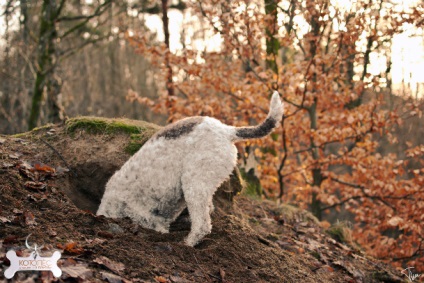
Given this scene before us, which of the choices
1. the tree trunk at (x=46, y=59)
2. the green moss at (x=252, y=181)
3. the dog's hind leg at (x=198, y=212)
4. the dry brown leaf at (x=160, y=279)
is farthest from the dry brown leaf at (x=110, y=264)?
the tree trunk at (x=46, y=59)

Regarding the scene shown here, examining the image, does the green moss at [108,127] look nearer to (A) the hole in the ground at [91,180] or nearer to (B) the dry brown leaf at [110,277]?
(A) the hole in the ground at [91,180]

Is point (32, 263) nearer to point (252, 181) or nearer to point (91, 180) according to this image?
point (91, 180)

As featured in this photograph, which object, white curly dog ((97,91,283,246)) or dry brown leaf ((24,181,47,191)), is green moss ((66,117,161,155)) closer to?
white curly dog ((97,91,283,246))

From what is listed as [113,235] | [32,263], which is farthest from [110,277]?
[113,235]

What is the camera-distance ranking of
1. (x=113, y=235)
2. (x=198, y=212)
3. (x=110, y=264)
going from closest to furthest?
1. (x=110, y=264)
2. (x=113, y=235)
3. (x=198, y=212)

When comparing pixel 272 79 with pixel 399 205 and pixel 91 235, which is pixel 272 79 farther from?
pixel 91 235

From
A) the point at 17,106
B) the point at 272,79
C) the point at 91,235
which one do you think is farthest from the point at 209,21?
the point at 17,106

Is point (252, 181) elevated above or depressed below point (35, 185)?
below

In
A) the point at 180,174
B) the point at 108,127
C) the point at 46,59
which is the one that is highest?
the point at 46,59

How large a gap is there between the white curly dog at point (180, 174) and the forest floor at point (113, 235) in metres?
0.21

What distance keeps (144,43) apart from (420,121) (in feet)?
30.9

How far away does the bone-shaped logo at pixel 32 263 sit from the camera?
11.0ft

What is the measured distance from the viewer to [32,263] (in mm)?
3424

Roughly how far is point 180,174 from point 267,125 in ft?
3.45
